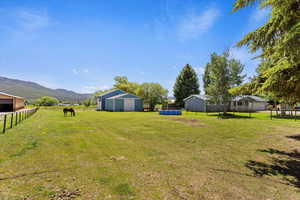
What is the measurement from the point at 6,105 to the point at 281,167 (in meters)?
37.9

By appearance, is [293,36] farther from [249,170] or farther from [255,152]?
[255,152]

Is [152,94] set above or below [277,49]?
above

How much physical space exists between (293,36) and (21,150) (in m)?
8.98

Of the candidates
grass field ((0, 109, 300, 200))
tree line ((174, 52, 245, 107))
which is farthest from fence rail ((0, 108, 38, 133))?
tree line ((174, 52, 245, 107))

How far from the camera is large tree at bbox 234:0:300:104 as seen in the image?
3.78 m

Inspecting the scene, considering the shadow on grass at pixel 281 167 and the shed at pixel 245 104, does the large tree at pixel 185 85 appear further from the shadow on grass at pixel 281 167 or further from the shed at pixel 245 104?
the shadow on grass at pixel 281 167

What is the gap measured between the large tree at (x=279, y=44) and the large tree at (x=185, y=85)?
1386 inches

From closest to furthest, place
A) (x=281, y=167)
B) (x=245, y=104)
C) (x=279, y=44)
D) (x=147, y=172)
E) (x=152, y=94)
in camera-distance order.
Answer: (x=147, y=172)
(x=279, y=44)
(x=281, y=167)
(x=245, y=104)
(x=152, y=94)

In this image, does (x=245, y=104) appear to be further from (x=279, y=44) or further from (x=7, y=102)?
(x=7, y=102)

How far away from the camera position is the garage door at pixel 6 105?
2706 centimetres

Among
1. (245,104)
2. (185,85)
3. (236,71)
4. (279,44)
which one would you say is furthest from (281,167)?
(185,85)

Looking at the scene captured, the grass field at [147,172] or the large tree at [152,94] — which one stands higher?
Result: the large tree at [152,94]

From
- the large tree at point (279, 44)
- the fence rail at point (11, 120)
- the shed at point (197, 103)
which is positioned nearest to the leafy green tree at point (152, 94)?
the shed at point (197, 103)

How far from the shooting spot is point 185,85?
41188mm
